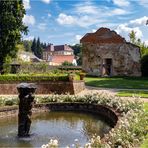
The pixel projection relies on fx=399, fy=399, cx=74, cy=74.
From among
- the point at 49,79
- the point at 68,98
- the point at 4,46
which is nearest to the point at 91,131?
the point at 68,98

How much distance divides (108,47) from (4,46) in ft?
43.7

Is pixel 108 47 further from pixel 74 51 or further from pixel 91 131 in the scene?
pixel 74 51

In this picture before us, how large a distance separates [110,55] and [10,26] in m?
13.3

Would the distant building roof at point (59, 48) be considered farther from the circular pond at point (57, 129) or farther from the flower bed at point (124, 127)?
the circular pond at point (57, 129)

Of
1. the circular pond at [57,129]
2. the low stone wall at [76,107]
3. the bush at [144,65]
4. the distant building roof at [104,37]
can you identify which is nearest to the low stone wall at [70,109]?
the low stone wall at [76,107]

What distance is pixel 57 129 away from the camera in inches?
590

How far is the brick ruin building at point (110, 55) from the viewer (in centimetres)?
4712

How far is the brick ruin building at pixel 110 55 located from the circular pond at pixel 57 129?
27.8 m

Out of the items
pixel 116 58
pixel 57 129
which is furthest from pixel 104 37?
pixel 57 129

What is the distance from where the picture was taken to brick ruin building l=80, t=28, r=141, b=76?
47125 mm

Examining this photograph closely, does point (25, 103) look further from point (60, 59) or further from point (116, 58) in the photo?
point (60, 59)

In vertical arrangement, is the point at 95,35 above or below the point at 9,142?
above

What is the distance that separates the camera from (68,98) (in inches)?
869

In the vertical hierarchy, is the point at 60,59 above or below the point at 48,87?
above
